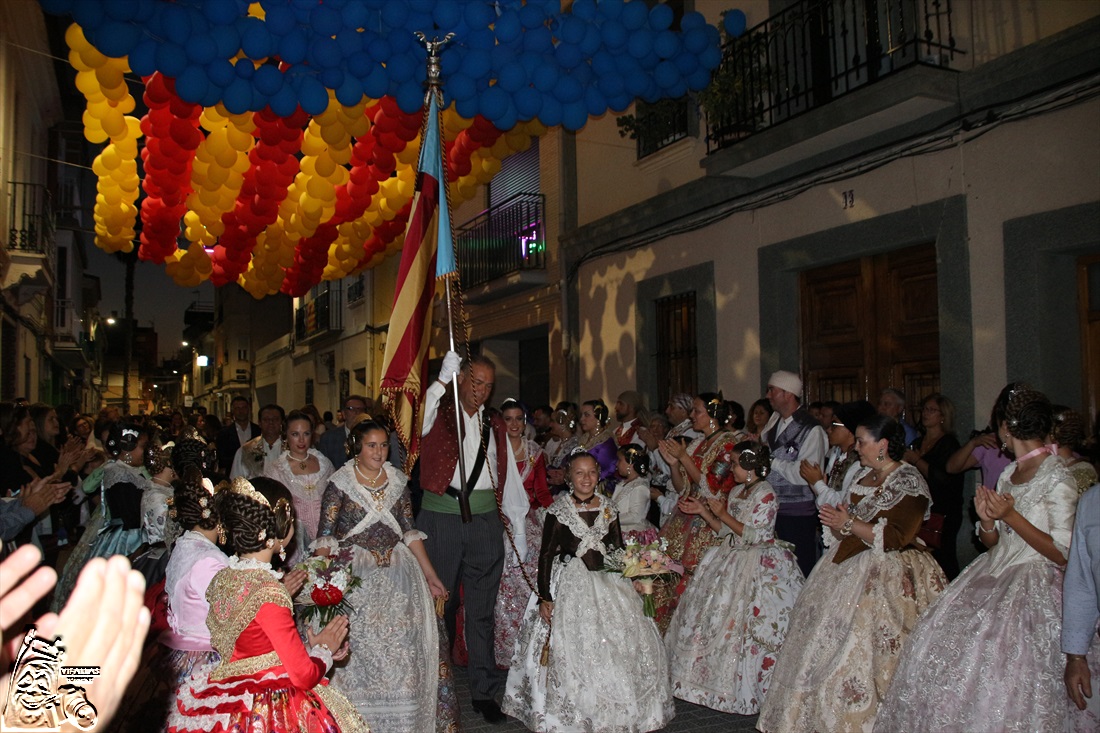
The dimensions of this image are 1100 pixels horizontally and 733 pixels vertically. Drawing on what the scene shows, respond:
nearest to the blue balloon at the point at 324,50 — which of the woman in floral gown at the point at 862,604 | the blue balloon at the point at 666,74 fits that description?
the blue balloon at the point at 666,74

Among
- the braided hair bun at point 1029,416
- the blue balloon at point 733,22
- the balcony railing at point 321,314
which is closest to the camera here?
the braided hair bun at point 1029,416

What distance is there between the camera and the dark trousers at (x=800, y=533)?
6.70m

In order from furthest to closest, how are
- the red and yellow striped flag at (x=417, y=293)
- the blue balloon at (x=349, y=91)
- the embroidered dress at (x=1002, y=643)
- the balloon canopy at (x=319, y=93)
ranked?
the blue balloon at (x=349, y=91)
the balloon canopy at (x=319, y=93)
the red and yellow striped flag at (x=417, y=293)
the embroidered dress at (x=1002, y=643)

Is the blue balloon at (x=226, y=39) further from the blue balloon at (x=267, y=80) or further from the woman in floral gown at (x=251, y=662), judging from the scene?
the woman in floral gown at (x=251, y=662)

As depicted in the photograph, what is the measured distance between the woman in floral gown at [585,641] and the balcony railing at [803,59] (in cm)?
496

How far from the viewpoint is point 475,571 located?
234 inches

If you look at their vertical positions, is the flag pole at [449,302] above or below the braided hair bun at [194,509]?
above

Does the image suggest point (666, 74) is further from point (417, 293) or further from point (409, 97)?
point (417, 293)

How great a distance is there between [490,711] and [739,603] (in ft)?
5.54

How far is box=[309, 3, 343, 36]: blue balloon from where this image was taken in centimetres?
678

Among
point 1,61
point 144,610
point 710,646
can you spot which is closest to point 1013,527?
A: point 710,646

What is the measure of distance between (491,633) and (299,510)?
1815 millimetres

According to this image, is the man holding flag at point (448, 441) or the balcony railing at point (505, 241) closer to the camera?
the man holding flag at point (448, 441)

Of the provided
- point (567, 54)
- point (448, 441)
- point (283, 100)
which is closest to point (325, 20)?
point (283, 100)
